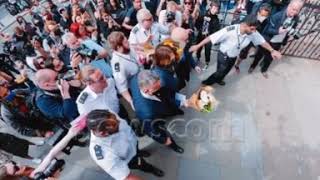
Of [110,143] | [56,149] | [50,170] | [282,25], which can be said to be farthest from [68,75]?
[282,25]

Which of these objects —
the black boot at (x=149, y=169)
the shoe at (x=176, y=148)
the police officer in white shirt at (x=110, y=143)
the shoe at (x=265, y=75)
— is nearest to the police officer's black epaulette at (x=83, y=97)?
the police officer in white shirt at (x=110, y=143)

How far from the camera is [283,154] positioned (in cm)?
421

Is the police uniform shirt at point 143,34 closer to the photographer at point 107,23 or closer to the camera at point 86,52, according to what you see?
the camera at point 86,52

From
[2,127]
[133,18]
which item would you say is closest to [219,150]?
[133,18]

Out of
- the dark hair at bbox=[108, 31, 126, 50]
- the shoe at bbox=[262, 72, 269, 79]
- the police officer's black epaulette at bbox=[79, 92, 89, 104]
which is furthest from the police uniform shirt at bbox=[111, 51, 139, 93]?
the shoe at bbox=[262, 72, 269, 79]

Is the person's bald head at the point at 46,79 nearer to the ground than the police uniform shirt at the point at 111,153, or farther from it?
farther from it

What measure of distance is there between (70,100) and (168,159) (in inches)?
65.0

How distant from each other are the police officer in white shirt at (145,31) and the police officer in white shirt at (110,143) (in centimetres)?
169

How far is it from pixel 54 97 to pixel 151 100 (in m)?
1.15

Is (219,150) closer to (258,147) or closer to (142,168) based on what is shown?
(258,147)

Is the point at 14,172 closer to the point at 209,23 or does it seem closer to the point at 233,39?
the point at 233,39

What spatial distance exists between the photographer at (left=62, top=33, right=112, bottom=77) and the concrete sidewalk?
1.27 meters

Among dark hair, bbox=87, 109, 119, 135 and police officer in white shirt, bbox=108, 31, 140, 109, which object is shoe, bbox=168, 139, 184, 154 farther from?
dark hair, bbox=87, 109, 119, 135

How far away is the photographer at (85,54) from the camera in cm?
407
